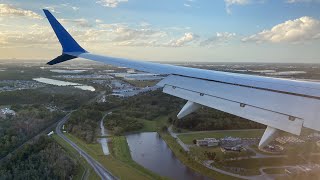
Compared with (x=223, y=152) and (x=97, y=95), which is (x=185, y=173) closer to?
(x=223, y=152)

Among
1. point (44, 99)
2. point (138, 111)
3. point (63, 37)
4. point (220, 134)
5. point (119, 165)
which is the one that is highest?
point (63, 37)

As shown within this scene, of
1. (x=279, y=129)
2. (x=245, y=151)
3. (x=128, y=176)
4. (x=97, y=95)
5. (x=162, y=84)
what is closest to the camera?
(x=279, y=129)

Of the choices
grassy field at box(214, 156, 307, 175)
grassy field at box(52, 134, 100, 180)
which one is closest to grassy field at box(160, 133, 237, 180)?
grassy field at box(214, 156, 307, 175)

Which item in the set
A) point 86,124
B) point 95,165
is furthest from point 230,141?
point 86,124

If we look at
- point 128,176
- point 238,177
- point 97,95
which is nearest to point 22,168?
point 128,176

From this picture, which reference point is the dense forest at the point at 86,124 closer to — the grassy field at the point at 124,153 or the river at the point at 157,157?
the grassy field at the point at 124,153

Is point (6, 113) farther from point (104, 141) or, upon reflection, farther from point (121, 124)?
point (104, 141)
